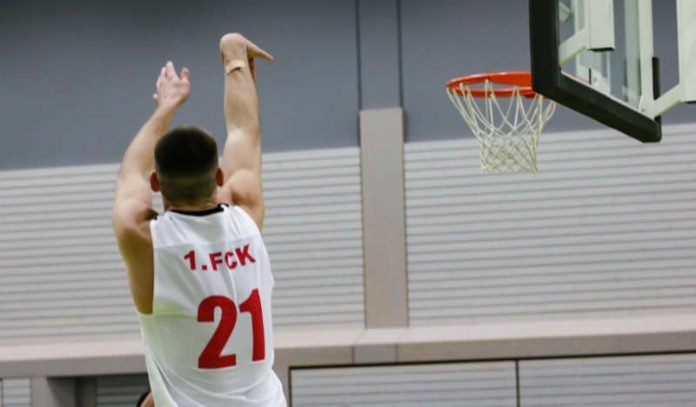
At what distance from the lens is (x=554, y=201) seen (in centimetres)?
935

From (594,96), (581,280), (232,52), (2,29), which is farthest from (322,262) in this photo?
(232,52)

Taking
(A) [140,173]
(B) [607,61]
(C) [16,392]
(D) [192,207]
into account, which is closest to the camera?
(D) [192,207]

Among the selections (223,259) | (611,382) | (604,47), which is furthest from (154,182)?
(611,382)

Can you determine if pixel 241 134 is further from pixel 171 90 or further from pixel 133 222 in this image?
pixel 133 222

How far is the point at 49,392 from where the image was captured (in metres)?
9.40

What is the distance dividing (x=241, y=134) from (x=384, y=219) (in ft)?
21.3

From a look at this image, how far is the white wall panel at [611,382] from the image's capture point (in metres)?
8.68

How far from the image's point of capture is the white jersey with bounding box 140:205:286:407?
2.72m

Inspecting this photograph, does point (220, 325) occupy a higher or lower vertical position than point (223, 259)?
lower

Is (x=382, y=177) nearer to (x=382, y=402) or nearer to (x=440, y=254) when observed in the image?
(x=440, y=254)

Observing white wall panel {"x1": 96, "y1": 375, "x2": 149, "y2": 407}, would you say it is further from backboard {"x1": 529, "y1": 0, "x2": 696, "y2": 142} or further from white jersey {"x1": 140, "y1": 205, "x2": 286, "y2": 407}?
white jersey {"x1": 140, "y1": 205, "x2": 286, "y2": 407}

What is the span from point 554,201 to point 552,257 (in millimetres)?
464

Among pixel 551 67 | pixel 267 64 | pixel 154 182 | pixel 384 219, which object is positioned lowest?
pixel 384 219

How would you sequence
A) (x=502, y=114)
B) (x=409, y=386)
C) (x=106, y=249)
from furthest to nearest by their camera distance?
1. (x=106, y=249)
2. (x=409, y=386)
3. (x=502, y=114)
